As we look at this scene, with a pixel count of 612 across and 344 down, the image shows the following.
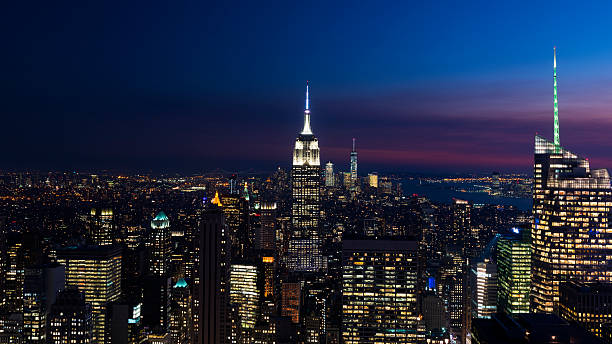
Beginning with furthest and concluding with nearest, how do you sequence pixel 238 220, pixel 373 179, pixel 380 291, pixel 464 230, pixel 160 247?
pixel 373 179
pixel 464 230
pixel 238 220
pixel 160 247
pixel 380 291

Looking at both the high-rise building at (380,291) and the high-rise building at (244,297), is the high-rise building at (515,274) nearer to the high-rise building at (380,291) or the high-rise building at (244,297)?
the high-rise building at (380,291)

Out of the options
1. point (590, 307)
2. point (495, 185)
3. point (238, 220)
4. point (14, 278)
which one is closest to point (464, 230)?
point (495, 185)

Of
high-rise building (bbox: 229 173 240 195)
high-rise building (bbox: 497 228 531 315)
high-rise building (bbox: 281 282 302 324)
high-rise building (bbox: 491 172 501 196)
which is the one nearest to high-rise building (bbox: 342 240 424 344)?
high-rise building (bbox: 497 228 531 315)

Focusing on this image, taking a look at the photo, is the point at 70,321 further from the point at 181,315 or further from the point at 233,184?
the point at 233,184

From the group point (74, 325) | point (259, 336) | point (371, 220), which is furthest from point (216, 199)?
point (371, 220)

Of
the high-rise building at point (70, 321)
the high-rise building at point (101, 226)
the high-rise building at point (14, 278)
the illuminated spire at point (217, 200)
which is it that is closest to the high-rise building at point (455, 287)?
the illuminated spire at point (217, 200)

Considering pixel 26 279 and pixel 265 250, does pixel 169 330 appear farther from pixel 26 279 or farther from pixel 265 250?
pixel 265 250

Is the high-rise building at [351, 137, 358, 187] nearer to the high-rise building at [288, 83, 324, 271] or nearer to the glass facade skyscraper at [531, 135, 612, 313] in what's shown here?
the high-rise building at [288, 83, 324, 271]
